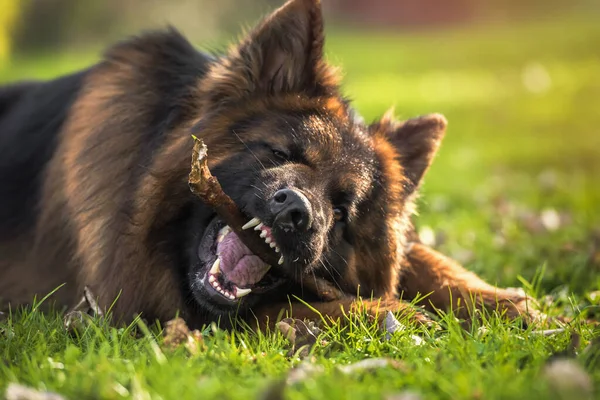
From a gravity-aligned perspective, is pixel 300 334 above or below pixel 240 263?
below

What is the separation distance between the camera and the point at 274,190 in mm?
3779

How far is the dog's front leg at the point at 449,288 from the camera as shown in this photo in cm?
442

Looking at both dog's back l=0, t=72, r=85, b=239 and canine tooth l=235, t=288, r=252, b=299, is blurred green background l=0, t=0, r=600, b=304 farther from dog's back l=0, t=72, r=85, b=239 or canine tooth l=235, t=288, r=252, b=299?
canine tooth l=235, t=288, r=252, b=299

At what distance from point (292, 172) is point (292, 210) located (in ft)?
1.35

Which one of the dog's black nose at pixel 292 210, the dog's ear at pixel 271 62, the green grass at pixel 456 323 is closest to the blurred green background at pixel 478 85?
the green grass at pixel 456 323

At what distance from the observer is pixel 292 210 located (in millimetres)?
3562

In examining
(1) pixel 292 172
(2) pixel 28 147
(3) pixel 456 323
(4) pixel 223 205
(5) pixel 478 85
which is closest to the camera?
(3) pixel 456 323

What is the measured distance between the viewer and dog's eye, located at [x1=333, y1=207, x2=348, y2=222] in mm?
4074

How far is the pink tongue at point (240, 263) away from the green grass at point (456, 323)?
33 cm

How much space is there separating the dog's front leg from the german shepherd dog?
0.01m

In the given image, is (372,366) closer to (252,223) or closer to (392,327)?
(392,327)

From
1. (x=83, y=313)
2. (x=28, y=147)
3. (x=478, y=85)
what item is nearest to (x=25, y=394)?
(x=83, y=313)

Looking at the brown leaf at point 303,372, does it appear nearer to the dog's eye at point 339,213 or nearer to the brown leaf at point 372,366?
the brown leaf at point 372,366

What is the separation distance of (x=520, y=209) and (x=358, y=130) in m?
3.84
